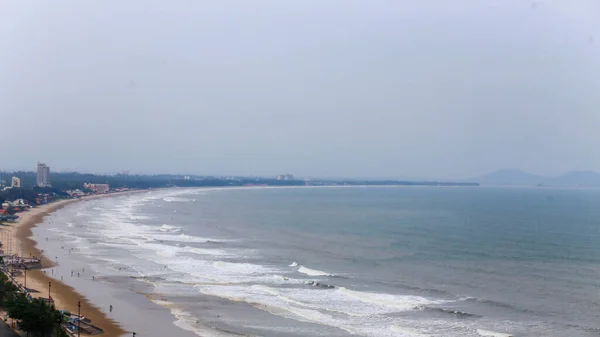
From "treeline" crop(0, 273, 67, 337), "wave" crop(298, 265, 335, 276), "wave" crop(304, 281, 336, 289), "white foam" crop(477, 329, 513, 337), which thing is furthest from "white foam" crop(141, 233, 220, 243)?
"white foam" crop(477, 329, 513, 337)

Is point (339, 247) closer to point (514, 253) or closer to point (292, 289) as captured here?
point (514, 253)

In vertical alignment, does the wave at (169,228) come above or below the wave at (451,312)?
above

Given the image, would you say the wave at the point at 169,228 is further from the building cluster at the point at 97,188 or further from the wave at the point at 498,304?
the building cluster at the point at 97,188

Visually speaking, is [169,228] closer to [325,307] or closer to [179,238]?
[179,238]

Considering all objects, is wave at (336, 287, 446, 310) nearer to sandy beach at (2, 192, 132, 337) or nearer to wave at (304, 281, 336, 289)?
wave at (304, 281, 336, 289)

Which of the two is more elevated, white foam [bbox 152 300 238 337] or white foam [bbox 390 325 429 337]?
white foam [bbox 390 325 429 337]

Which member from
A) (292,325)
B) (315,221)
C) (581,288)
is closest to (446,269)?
(581,288)

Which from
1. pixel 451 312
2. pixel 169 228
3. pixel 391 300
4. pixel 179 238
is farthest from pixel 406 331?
pixel 169 228

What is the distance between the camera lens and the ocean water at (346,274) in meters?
24.3

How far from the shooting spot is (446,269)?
36062 millimetres

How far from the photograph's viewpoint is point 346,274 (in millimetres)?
34594

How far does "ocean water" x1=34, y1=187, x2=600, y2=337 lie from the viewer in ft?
79.7

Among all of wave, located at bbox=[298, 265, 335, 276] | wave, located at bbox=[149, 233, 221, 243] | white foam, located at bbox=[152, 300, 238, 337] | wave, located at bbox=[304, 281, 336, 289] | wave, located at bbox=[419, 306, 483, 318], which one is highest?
wave, located at bbox=[149, 233, 221, 243]

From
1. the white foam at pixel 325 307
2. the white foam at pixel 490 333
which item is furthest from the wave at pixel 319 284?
the white foam at pixel 490 333
